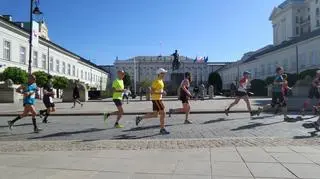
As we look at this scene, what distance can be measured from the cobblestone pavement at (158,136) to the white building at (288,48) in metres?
51.6

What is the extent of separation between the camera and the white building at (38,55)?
56.9m

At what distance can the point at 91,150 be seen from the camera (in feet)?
28.3

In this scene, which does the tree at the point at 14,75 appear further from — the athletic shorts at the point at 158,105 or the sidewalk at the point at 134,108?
the athletic shorts at the point at 158,105

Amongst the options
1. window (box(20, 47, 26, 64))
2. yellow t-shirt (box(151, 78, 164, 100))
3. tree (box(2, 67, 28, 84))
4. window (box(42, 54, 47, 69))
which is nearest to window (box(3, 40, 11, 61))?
window (box(20, 47, 26, 64))

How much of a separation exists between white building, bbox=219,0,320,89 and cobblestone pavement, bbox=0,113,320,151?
51.6m

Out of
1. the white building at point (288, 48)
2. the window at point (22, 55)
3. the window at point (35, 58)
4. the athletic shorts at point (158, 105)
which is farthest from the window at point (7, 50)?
the athletic shorts at point (158, 105)

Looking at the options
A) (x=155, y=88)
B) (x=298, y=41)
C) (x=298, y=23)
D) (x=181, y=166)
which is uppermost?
(x=298, y=23)

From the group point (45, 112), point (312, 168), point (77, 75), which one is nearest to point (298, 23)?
point (77, 75)

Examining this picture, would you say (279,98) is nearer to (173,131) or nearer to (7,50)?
(173,131)

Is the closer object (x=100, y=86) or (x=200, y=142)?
(x=200, y=142)

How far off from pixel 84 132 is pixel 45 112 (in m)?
4.22

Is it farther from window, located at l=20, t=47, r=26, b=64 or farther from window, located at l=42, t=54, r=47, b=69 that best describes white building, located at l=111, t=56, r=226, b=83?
window, located at l=20, t=47, r=26, b=64

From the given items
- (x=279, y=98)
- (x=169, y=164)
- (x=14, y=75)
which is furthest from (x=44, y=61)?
(x=169, y=164)

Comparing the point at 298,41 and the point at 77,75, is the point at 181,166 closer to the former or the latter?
the point at 298,41
